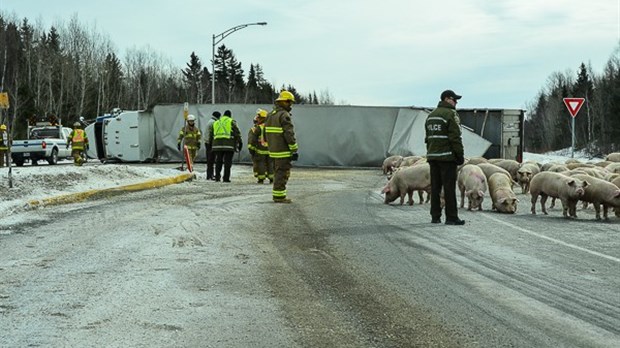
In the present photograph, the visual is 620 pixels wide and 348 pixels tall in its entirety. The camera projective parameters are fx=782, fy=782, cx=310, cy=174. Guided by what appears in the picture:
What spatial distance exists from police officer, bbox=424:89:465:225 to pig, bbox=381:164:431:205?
2.40 m

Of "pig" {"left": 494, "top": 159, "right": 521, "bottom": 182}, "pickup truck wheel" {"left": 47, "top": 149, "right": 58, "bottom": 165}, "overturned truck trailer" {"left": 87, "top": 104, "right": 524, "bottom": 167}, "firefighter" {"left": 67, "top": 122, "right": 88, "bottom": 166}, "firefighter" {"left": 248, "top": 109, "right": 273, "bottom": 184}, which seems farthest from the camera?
"pickup truck wheel" {"left": 47, "top": 149, "right": 58, "bottom": 165}

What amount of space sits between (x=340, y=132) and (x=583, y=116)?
304 feet

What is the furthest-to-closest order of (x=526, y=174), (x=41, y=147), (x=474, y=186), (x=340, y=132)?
(x=41, y=147)
(x=340, y=132)
(x=526, y=174)
(x=474, y=186)

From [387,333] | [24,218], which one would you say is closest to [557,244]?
[387,333]

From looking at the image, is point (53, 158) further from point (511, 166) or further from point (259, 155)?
point (511, 166)

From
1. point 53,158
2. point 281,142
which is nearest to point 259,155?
point 281,142

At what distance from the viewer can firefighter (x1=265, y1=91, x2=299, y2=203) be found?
49.2ft

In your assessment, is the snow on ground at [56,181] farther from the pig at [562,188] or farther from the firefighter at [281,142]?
the pig at [562,188]

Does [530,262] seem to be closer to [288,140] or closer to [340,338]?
[340,338]

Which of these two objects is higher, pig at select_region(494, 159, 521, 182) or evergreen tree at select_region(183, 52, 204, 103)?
evergreen tree at select_region(183, 52, 204, 103)

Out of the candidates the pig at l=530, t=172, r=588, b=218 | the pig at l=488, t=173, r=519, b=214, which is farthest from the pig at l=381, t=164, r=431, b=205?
the pig at l=530, t=172, r=588, b=218

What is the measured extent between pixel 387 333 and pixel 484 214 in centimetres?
883

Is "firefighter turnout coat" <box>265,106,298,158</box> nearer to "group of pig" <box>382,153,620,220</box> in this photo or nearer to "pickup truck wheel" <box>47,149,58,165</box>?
"group of pig" <box>382,153,620,220</box>

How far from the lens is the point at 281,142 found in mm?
15148
